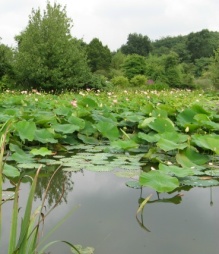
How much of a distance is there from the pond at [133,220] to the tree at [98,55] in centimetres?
2504

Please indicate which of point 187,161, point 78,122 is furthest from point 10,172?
point 78,122

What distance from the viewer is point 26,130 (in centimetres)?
266

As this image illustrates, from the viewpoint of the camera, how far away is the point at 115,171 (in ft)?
7.80

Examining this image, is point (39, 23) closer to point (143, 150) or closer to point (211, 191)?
point (143, 150)

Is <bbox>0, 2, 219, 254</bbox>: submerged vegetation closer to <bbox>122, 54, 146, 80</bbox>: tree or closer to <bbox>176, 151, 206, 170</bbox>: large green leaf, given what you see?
<bbox>176, 151, 206, 170</bbox>: large green leaf

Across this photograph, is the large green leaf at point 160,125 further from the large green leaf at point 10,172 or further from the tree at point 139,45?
the tree at point 139,45

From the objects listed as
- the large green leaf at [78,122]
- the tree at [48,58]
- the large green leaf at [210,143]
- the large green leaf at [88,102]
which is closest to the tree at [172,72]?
the tree at [48,58]

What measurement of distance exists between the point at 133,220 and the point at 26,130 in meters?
1.32

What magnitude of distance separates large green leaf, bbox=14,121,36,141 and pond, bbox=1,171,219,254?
62 cm

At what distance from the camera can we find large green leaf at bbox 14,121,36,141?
264cm

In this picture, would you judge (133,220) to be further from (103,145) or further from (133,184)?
(103,145)

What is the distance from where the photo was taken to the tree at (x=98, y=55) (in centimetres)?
2698

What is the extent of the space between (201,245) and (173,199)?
0.50 metres

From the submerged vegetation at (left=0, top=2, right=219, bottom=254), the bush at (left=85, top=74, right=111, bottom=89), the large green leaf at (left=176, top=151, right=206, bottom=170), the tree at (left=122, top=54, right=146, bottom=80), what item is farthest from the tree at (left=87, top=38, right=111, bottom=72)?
the large green leaf at (left=176, top=151, right=206, bottom=170)
